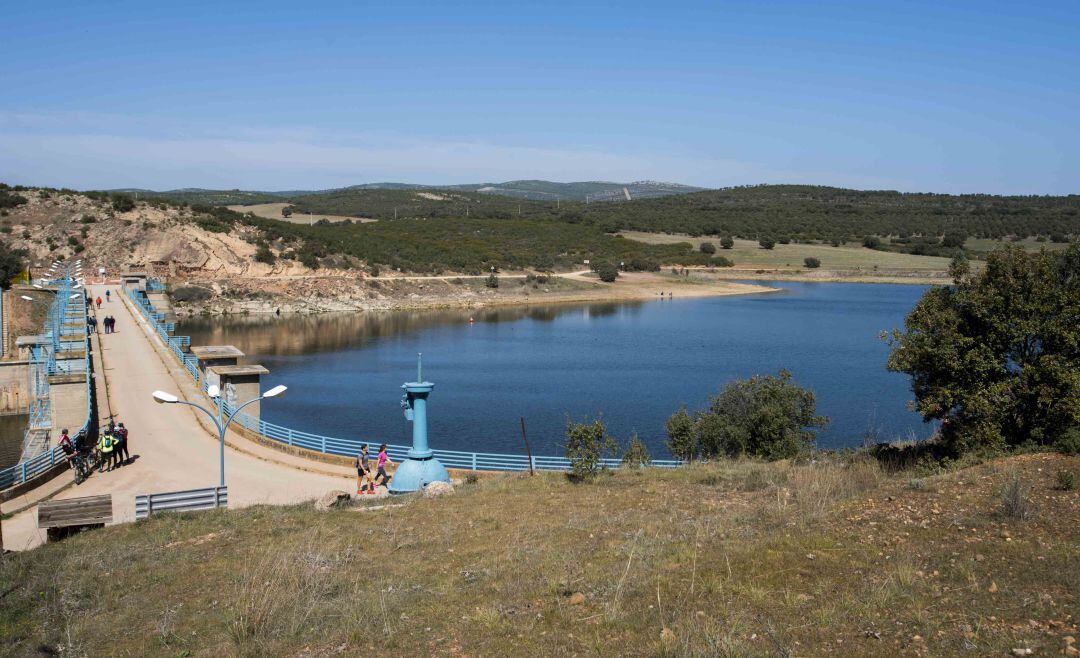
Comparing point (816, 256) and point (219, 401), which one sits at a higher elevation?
point (816, 256)

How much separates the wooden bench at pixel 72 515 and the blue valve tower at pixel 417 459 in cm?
544

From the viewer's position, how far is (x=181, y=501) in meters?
15.5

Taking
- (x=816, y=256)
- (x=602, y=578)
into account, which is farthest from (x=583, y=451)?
(x=816, y=256)

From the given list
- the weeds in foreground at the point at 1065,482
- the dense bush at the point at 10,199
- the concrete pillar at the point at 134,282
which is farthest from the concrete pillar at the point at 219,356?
the dense bush at the point at 10,199

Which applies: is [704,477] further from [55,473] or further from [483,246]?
[483,246]

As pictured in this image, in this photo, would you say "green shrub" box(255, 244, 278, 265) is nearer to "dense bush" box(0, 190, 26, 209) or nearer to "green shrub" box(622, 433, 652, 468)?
"dense bush" box(0, 190, 26, 209)

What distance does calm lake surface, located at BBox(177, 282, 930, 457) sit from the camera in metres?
31.8

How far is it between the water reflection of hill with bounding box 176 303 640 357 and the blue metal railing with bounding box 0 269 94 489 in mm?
12121

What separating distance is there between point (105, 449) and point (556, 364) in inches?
1204

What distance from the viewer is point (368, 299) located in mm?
81438

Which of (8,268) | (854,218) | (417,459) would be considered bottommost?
(417,459)

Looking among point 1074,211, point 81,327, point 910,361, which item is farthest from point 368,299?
point 1074,211

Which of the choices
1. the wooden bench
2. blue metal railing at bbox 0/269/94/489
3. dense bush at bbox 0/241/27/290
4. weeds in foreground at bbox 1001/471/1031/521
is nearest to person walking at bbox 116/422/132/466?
blue metal railing at bbox 0/269/94/489

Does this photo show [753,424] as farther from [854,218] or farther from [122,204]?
[854,218]
